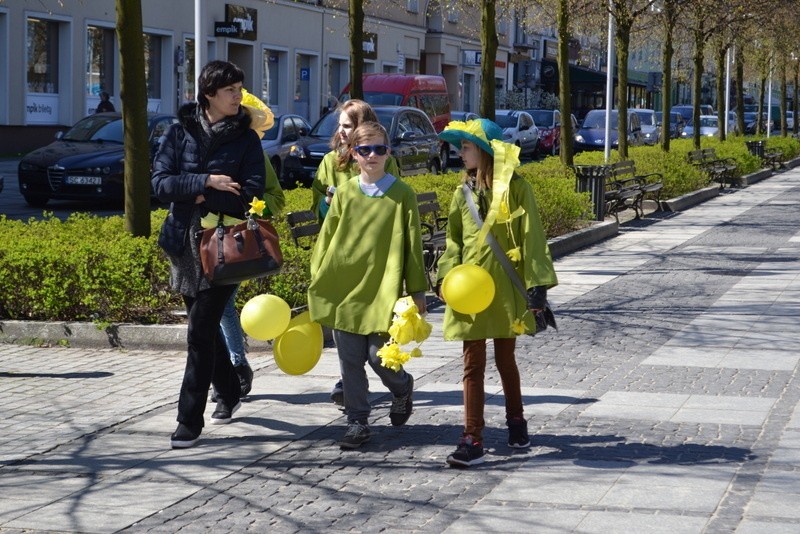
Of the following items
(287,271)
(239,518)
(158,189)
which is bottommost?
(239,518)

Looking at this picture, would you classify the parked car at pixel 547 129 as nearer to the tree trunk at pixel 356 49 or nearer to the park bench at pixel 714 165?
the park bench at pixel 714 165

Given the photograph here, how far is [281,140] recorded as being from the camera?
25656 mm

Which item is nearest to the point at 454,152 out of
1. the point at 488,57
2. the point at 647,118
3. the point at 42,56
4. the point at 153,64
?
the point at 153,64

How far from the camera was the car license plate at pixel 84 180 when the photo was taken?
20.8m

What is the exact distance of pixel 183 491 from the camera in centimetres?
610

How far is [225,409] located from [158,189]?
1.36 metres

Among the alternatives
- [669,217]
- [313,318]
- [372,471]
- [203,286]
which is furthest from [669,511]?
[669,217]

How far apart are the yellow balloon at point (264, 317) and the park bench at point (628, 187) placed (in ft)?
44.0

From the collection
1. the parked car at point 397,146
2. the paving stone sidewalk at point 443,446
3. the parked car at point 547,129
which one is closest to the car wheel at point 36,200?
the parked car at point 397,146

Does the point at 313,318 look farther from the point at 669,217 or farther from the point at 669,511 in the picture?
the point at 669,217

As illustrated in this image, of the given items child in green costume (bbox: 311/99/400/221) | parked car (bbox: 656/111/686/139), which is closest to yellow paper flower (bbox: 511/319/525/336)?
child in green costume (bbox: 311/99/400/221)

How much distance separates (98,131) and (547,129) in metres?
24.6

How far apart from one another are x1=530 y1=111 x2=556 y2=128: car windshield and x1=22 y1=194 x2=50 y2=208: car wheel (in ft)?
87.1

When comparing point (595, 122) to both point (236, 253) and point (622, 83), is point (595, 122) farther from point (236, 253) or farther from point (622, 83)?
point (236, 253)
